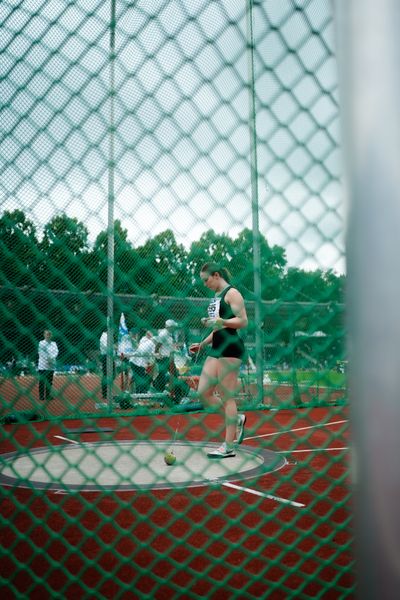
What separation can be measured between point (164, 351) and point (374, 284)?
10.5 feet

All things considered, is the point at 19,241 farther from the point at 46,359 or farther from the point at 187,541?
the point at 187,541

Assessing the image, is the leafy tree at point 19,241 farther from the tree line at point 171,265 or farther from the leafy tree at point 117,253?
the leafy tree at point 117,253

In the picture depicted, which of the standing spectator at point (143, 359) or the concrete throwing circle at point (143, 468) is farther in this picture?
the standing spectator at point (143, 359)

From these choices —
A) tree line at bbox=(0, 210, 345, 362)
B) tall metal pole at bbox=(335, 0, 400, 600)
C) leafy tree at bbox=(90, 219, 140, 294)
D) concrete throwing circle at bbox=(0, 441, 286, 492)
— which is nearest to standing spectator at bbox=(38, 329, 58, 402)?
concrete throwing circle at bbox=(0, 441, 286, 492)

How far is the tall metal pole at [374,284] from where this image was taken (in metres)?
0.64

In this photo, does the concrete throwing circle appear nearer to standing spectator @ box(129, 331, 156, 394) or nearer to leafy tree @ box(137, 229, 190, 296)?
standing spectator @ box(129, 331, 156, 394)

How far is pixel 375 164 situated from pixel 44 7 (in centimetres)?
139

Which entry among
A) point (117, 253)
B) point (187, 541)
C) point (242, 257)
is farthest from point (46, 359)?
point (242, 257)

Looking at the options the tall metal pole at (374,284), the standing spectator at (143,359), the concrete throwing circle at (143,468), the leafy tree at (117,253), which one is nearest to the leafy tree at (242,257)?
the leafy tree at (117,253)

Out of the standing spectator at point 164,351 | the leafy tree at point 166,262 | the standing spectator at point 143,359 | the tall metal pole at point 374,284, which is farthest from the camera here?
the standing spectator at point 143,359

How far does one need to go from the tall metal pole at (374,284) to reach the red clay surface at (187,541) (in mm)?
849

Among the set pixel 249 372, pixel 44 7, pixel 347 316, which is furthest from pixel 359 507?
pixel 249 372

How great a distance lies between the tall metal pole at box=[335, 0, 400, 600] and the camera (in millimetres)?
640

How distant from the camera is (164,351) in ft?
12.4
